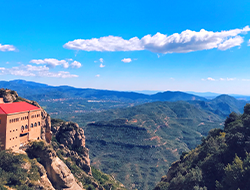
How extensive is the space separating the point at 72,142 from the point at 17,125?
27505 millimetres

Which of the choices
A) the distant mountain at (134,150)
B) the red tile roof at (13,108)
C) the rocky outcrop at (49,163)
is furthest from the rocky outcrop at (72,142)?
the distant mountain at (134,150)

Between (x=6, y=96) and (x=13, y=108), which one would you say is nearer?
(x=13, y=108)

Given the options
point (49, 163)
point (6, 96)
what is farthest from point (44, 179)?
point (6, 96)

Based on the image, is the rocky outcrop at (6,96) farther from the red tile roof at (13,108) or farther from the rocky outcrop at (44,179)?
the rocky outcrop at (44,179)

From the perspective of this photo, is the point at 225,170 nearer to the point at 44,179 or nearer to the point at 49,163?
the point at 44,179

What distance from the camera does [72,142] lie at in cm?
6669

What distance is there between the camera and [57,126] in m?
65.9

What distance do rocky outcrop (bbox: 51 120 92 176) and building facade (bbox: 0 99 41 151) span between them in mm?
16613

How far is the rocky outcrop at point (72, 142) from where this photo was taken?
64.1 m

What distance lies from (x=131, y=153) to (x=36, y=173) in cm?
12195

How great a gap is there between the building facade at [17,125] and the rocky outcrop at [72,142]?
16.6 m

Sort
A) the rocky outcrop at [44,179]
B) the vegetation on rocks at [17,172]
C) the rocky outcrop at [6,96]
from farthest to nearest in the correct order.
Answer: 1. the rocky outcrop at [6,96]
2. the rocky outcrop at [44,179]
3. the vegetation on rocks at [17,172]

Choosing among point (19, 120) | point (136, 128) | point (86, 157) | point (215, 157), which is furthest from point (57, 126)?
point (136, 128)

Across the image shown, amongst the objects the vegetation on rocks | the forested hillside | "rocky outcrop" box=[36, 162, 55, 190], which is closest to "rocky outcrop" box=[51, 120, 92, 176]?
"rocky outcrop" box=[36, 162, 55, 190]
